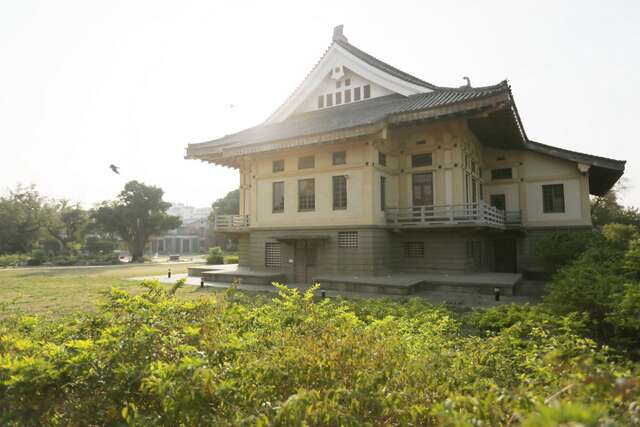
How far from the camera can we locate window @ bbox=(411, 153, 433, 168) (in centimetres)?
1967

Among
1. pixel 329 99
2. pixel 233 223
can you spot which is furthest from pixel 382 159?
pixel 233 223

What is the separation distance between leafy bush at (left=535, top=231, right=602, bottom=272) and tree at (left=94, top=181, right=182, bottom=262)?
43.3 m

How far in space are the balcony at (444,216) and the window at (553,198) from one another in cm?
389

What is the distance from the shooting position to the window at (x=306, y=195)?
20.2 meters

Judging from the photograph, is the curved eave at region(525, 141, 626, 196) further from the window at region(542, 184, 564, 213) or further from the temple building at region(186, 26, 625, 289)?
the window at region(542, 184, 564, 213)

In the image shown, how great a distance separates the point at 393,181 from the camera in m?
20.3

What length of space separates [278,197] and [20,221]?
46163 mm

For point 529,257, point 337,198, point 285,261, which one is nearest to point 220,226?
point 285,261

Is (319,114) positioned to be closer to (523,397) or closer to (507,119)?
(507,119)

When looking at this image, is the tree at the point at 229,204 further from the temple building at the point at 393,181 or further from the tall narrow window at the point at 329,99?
the tall narrow window at the point at 329,99

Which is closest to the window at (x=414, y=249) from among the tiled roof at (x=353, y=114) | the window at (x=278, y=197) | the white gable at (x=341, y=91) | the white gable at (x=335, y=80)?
the tiled roof at (x=353, y=114)

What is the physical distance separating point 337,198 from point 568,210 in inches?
560

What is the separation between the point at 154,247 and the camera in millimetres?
85125

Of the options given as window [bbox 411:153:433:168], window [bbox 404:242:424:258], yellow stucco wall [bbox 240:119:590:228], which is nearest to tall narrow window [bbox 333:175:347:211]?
yellow stucco wall [bbox 240:119:590:228]
